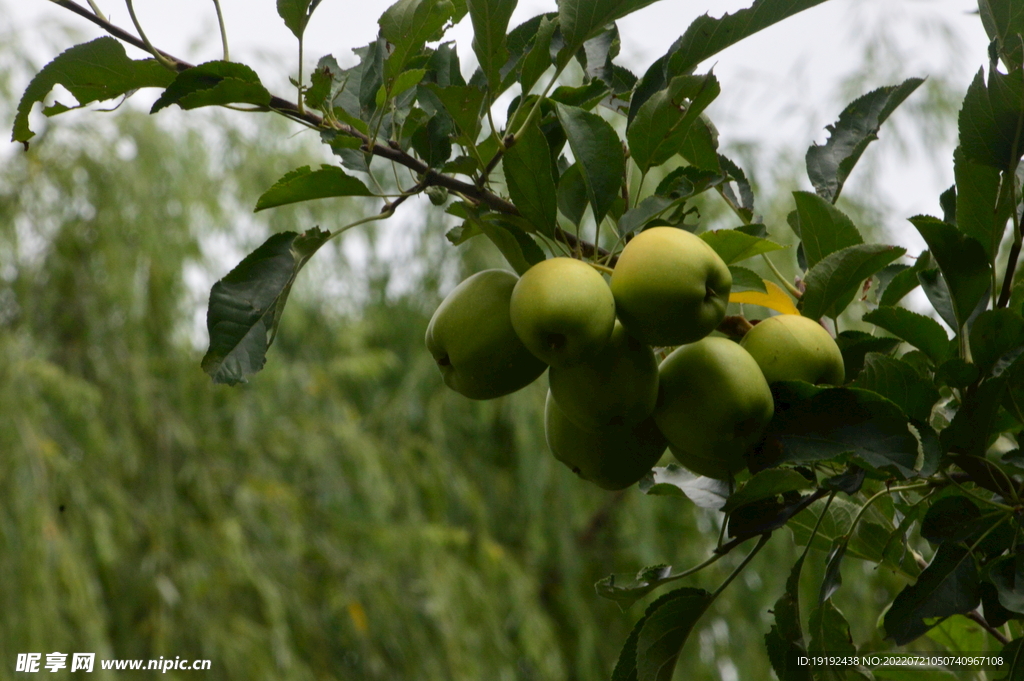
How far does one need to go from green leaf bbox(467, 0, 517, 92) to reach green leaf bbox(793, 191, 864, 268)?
259mm

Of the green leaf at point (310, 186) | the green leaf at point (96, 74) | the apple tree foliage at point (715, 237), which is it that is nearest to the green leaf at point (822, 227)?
the apple tree foliage at point (715, 237)

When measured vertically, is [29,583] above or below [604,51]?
below

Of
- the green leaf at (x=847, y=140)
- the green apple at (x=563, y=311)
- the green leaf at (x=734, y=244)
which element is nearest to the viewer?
the green apple at (x=563, y=311)

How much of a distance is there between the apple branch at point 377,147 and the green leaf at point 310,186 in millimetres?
28

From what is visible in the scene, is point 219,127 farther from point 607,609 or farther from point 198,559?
point 607,609

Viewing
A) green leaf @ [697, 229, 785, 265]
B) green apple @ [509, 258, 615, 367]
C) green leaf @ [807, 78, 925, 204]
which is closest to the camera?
green apple @ [509, 258, 615, 367]

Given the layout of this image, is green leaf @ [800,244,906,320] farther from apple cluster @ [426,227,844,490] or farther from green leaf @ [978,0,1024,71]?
green leaf @ [978,0,1024,71]

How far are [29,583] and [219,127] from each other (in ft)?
5.85

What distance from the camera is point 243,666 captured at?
7.63 feet

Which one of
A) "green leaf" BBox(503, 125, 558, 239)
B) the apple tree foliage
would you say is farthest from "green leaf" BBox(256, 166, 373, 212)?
"green leaf" BBox(503, 125, 558, 239)

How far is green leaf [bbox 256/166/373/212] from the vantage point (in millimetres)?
645

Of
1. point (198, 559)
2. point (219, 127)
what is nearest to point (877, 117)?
point (198, 559)

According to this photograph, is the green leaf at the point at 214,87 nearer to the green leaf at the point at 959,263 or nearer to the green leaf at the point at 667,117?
the green leaf at the point at 667,117

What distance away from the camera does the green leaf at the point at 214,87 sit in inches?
23.2
